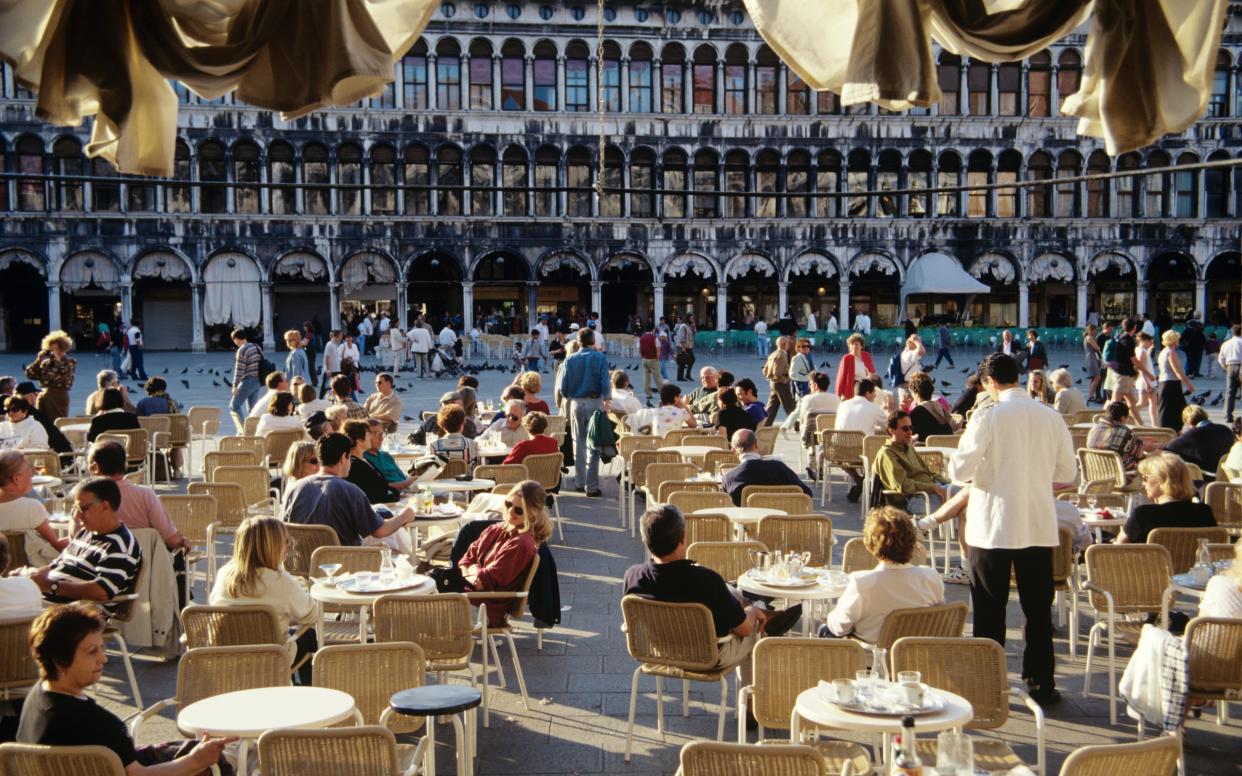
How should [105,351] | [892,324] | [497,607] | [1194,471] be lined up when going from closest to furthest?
[497,607], [1194,471], [105,351], [892,324]

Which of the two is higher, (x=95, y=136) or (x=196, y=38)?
(x=196, y=38)

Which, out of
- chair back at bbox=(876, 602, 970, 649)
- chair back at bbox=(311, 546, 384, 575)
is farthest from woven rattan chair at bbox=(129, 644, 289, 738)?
chair back at bbox=(876, 602, 970, 649)

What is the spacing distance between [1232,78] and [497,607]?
46251 millimetres

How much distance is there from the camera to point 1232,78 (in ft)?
150

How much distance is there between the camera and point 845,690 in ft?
16.5

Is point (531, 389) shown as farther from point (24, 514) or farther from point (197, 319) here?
point (197, 319)

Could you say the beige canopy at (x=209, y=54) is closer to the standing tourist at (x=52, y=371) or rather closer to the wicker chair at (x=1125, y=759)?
the wicker chair at (x=1125, y=759)

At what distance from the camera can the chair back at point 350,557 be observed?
7.42 m

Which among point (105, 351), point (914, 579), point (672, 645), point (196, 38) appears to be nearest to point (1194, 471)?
point (914, 579)

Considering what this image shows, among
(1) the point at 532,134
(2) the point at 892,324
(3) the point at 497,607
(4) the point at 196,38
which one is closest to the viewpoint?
(4) the point at 196,38

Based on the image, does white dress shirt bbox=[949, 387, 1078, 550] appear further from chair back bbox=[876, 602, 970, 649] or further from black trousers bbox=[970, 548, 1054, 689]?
chair back bbox=[876, 602, 970, 649]

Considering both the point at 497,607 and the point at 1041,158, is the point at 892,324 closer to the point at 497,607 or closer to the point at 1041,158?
the point at 1041,158

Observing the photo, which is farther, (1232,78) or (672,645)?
(1232,78)

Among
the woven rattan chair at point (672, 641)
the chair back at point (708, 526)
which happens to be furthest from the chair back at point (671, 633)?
the chair back at point (708, 526)
